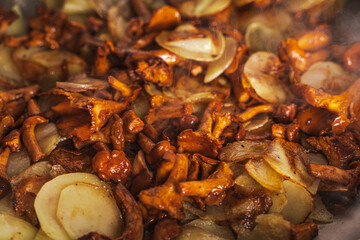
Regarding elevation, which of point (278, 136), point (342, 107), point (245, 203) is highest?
point (342, 107)

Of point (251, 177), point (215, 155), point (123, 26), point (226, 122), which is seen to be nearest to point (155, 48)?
point (123, 26)

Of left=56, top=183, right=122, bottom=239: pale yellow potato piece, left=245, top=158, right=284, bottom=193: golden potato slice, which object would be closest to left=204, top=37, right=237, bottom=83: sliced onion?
left=245, top=158, right=284, bottom=193: golden potato slice

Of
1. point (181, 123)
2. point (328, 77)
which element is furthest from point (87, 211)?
point (328, 77)

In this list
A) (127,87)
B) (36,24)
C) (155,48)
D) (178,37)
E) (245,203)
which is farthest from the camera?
(36,24)

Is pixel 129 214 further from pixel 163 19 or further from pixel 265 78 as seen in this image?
pixel 163 19

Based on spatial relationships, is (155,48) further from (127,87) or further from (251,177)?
A: (251,177)

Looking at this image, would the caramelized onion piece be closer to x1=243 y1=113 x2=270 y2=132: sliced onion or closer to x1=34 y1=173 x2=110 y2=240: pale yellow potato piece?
x1=243 y1=113 x2=270 y2=132: sliced onion

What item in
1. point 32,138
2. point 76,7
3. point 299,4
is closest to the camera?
point 32,138
